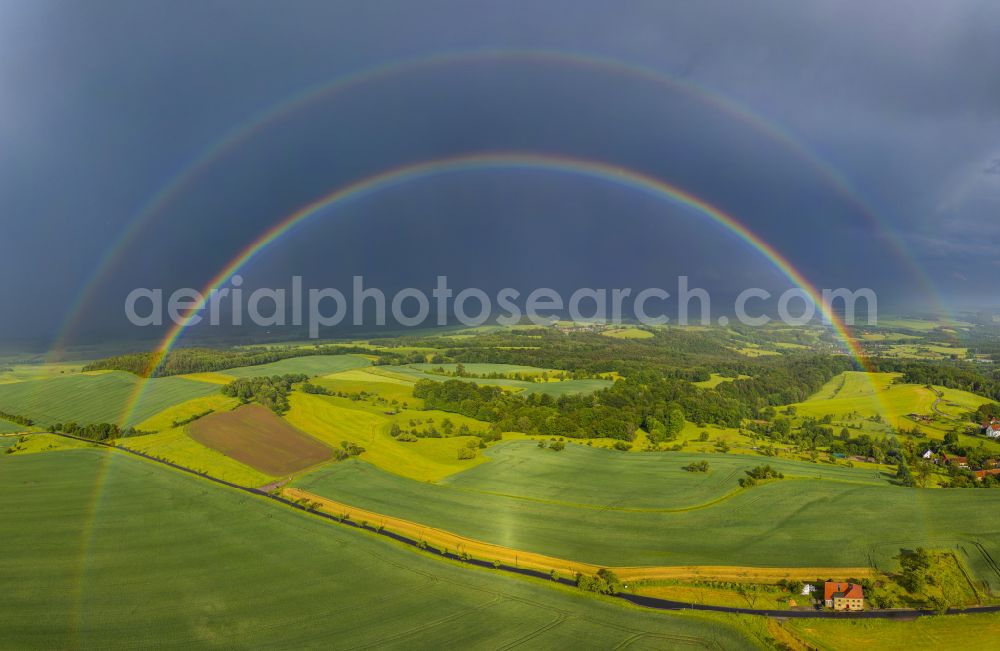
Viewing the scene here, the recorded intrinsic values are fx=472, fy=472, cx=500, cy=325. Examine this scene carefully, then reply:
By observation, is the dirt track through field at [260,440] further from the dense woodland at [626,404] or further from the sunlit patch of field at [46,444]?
the dense woodland at [626,404]


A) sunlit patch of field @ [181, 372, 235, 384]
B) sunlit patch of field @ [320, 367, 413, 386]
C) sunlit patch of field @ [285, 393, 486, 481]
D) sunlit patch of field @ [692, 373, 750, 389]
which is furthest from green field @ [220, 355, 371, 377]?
sunlit patch of field @ [692, 373, 750, 389]

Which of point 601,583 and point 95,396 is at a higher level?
point 95,396

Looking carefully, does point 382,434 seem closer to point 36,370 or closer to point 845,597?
point 845,597

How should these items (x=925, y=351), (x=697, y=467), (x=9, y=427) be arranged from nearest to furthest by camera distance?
(x=697, y=467), (x=9, y=427), (x=925, y=351)

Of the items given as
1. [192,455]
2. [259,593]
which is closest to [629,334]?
[192,455]

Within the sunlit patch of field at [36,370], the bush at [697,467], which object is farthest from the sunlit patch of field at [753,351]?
the sunlit patch of field at [36,370]

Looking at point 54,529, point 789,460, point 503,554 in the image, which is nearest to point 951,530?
point 789,460
